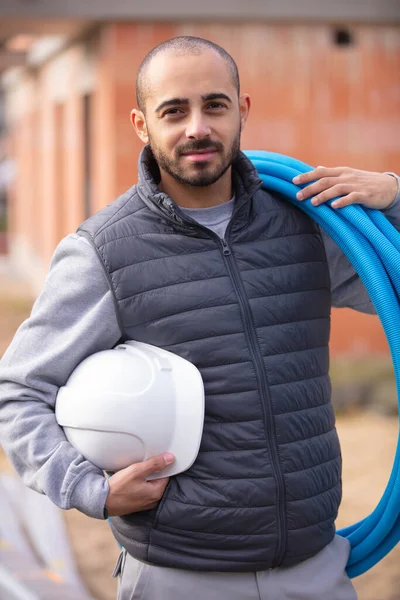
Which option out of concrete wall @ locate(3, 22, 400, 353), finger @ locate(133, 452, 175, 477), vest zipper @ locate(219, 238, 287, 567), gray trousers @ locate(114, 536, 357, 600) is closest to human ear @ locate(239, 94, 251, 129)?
vest zipper @ locate(219, 238, 287, 567)

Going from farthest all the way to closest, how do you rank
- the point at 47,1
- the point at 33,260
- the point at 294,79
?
the point at 33,260
the point at 294,79
the point at 47,1

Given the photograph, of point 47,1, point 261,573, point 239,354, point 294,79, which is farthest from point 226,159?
point 294,79

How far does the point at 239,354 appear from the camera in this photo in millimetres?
1784

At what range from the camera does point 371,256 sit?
190 cm

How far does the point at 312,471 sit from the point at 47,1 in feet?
14.9

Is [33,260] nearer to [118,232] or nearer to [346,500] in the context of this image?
[346,500]

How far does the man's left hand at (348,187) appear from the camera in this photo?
1.90 metres

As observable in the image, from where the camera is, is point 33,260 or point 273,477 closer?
point 273,477

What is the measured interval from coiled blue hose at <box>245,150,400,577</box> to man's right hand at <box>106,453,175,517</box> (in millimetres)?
526

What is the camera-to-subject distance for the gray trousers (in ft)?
5.85

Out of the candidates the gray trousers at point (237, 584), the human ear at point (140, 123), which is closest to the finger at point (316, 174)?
the human ear at point (140, 123)

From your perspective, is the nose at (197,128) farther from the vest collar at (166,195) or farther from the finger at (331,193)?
the finger at (331,193)

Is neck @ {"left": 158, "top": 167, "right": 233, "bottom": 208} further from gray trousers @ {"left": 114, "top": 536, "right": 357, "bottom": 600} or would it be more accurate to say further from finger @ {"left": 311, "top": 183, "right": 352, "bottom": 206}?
gray trousers @ {"left": 114, "top": 536, "right": 357, "bottom": 600}

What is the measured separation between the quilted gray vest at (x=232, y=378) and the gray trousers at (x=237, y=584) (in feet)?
0.09
